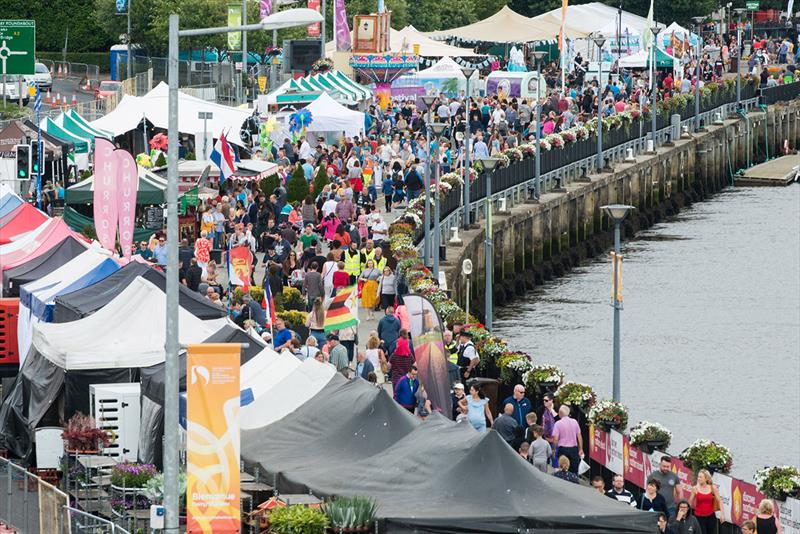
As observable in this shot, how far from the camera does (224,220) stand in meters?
40.5

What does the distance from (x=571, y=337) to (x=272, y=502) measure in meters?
27.5

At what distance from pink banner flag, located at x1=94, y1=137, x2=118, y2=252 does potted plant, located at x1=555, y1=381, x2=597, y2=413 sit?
29.3 feet

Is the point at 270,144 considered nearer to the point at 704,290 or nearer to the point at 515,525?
the point at 704,290

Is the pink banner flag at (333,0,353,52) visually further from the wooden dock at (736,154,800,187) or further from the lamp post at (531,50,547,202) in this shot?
the lamp post at (531,50,547,202)

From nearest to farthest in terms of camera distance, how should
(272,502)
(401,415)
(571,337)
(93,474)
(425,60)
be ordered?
(272,502) → (401,415) → (93,474) → (571,337) → (425,60)

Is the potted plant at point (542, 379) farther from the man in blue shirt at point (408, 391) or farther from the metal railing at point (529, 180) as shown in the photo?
the metal railing at point (529, 180)

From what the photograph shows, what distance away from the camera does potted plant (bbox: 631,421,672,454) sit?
73.9 ft

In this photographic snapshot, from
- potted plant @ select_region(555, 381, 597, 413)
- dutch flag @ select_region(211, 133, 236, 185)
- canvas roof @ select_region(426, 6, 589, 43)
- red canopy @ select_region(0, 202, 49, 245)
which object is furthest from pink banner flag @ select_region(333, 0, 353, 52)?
potted plant @ select_region(555, 381, 597, 413)

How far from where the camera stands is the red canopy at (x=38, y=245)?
103ft

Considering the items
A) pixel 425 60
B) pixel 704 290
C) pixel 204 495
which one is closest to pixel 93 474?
pixel 204 495

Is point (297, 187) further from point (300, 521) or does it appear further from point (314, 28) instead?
point (314, 28)

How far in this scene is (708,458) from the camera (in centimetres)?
2106

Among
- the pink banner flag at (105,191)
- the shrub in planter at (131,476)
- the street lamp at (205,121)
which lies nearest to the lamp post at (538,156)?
the street lamp at (205,121)

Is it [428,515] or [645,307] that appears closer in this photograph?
[428,515]
